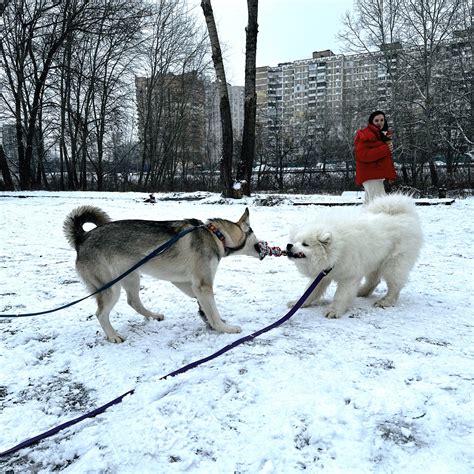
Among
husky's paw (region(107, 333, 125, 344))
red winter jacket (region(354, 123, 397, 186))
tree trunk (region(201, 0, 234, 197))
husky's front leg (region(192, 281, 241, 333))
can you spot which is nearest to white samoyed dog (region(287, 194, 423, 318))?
husky's front leg (region(192, 281, 241, 333))

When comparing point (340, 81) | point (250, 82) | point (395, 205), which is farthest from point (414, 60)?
point (340, 81)

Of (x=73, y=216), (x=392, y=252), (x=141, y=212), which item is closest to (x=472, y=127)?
(x=141, y=212)

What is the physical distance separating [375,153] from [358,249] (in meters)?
3.22

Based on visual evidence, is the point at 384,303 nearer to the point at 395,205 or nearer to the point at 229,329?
the point at 395,205

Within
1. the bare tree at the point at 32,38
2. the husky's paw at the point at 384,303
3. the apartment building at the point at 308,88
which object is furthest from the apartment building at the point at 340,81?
the husky's paw at the point at 384,303

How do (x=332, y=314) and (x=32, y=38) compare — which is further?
(x=32, y=38)

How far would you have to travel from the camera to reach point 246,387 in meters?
2.55

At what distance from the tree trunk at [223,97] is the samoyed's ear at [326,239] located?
442 inches

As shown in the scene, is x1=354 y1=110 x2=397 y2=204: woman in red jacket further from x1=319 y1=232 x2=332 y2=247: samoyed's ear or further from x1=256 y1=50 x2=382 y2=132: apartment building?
x1=256 y1=50 x2=382 y2=132: apartment building

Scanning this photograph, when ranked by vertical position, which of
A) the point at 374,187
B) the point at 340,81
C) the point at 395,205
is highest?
the point at 340,81

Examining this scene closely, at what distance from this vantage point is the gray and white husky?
3.39 m

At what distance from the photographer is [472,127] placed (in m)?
23.2

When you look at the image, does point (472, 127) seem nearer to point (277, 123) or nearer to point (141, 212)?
point (141, 212)

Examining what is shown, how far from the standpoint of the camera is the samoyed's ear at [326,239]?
12.6 feet
